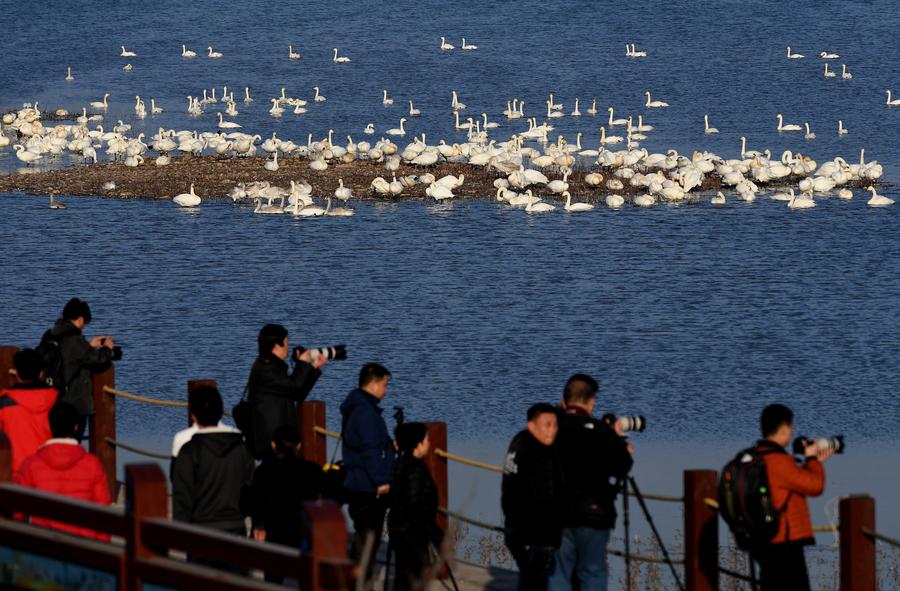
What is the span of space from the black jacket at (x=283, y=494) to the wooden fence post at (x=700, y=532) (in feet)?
6.74

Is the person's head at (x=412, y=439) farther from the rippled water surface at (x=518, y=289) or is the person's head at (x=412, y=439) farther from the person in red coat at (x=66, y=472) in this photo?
the rippled water surface at (x=518, y=289)

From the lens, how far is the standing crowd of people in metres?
10.3

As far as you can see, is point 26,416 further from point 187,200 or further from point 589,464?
point 187,200

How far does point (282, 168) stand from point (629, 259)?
16.4 metres

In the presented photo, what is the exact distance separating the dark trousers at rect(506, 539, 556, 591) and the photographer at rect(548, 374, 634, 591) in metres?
0.20

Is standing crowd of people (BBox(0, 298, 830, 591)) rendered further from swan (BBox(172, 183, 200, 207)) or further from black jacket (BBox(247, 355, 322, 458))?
swan (BBox(172, 183, 200, 207))

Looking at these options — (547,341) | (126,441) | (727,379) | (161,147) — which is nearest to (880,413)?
(727,379)

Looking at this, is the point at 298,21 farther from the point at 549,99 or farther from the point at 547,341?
the point at 547,341

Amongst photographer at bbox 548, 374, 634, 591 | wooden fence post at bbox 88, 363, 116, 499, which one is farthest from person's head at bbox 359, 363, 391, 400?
wooden fence post at bbox 88, 363, 116, 499

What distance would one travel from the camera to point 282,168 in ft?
177

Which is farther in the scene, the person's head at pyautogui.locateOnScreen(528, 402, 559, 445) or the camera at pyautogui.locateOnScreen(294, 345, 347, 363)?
the camera at pyautogui.locateOnScreen(294, 345, 347, 363)

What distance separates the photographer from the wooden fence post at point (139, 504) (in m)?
8.09

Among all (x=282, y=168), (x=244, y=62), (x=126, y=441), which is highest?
(x=244, y=62)

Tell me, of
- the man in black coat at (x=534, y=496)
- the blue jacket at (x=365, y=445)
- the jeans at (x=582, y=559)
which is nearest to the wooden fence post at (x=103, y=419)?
the blue jacket at (x=365, y=445)
